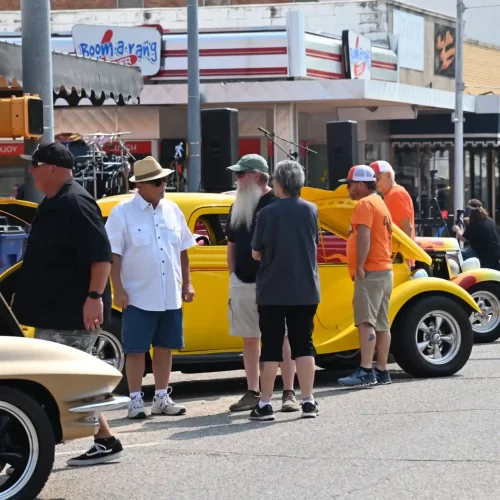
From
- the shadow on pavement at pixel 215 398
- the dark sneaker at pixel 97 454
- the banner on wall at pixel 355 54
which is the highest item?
the banner on wall at pixel 355 54

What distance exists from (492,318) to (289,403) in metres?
5.63

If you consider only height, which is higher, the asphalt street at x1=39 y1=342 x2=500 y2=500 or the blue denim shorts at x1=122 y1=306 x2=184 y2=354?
the blue denim shorts at x1=122 y1=306 x2=184 y2=354

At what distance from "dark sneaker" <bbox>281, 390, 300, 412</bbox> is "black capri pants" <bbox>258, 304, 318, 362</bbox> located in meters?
0.43

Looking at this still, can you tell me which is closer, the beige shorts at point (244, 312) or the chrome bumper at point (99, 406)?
the chrome bumper at point (99, 406)

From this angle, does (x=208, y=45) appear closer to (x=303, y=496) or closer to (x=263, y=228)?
(x=263, y=228)

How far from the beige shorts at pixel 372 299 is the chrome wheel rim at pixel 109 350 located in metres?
1.95

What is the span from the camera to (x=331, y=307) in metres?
10.6

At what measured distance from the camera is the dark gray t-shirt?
873 centimetres

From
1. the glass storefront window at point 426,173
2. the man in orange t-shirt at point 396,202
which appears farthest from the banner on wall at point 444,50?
the man in orange t-shirt at point 396,202

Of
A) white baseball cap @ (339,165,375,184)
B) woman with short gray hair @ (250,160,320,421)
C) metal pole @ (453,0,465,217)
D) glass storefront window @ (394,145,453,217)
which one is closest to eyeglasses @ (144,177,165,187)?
woman with short gray hair @ (250,160,320,421)

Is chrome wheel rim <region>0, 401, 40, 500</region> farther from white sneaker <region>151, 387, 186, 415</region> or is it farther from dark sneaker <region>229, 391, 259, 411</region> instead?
dark sneaker <region>229, 391, 259, 411</region>

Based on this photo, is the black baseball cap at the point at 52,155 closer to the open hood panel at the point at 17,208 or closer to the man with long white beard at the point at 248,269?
the open hood panel at the point at 17,208

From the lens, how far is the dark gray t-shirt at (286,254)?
8727 millimetres

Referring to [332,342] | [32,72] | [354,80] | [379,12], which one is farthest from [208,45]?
[332,342]
